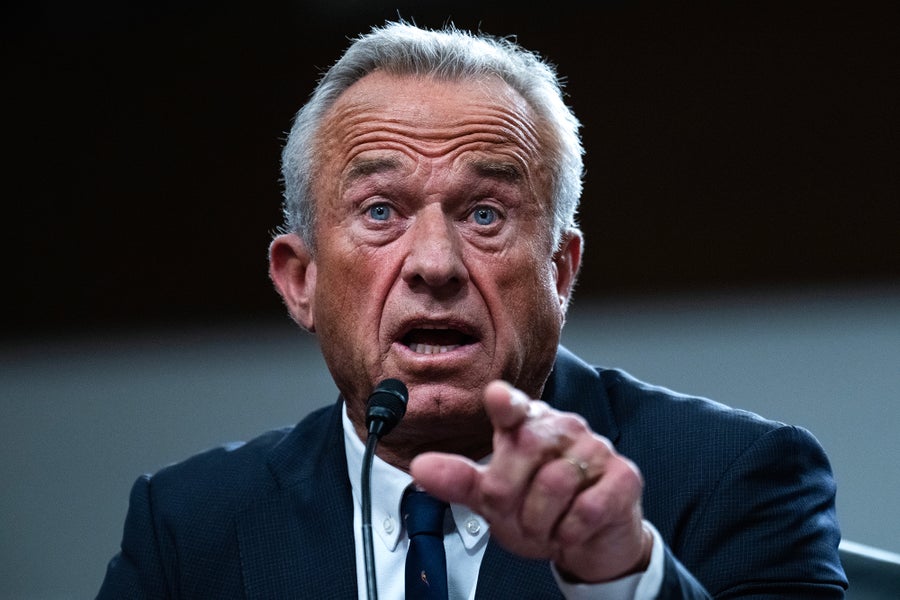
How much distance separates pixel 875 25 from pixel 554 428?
2.80 metres

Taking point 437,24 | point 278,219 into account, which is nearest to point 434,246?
point 437,24

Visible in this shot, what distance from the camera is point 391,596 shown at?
2.02m

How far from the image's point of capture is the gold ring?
1.26 metres

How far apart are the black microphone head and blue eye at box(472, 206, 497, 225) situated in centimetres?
43

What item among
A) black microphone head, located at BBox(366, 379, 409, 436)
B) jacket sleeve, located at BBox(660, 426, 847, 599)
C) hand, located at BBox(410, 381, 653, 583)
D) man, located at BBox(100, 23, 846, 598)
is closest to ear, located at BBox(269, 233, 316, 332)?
man, located at BBox(100, 23, 846, 598)

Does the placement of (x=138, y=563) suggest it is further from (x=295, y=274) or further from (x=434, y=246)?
(x=434, y=246)

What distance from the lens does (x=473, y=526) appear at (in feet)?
6.66

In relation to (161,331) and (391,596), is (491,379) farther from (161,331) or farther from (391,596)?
(161,331)

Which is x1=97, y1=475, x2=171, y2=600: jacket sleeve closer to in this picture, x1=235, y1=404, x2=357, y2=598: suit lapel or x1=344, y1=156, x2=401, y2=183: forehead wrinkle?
x1=235, y1=404, x2=357, y2=598: suit lapel

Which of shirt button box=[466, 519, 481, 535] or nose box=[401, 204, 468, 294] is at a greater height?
nose box=[401, 204, 468, 294]

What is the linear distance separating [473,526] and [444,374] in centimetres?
29

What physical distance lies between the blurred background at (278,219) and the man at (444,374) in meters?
1.43

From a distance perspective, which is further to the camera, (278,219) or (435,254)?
(278,219)

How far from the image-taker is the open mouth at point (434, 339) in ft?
6.43
